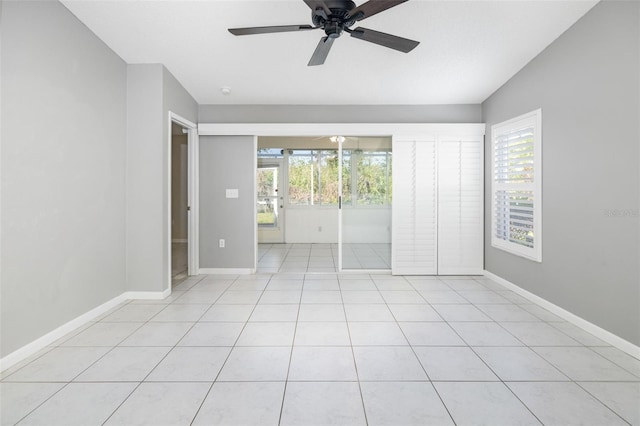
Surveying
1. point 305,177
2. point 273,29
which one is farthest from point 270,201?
point 273,29

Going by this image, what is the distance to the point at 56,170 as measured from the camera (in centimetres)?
235

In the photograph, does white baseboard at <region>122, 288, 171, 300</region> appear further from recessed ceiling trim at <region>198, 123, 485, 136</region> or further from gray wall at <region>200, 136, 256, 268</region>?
recessed ceiling trim at <region>198, 123, 485, 136</region>

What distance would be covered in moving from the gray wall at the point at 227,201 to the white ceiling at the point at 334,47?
658 mm

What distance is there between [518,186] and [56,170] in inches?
177

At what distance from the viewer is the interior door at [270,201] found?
7.04 meters

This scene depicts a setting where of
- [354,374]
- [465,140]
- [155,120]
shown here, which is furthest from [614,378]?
[155,120]

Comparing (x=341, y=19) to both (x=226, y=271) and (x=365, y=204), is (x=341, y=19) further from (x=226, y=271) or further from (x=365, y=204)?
(x=226, y=271)

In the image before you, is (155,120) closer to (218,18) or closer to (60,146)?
(60,146)

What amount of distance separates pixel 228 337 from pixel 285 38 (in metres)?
2.74

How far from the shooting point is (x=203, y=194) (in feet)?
14.1

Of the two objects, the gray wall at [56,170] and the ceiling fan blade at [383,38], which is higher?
the ceiling fan blade at [383,38]

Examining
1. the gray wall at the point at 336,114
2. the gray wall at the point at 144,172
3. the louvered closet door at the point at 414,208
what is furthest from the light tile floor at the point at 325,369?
the gray wall at the point at 336,114

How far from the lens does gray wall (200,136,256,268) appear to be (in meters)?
4.27

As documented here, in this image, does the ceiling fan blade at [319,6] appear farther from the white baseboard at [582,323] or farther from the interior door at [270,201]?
the interior door at [270,201]
